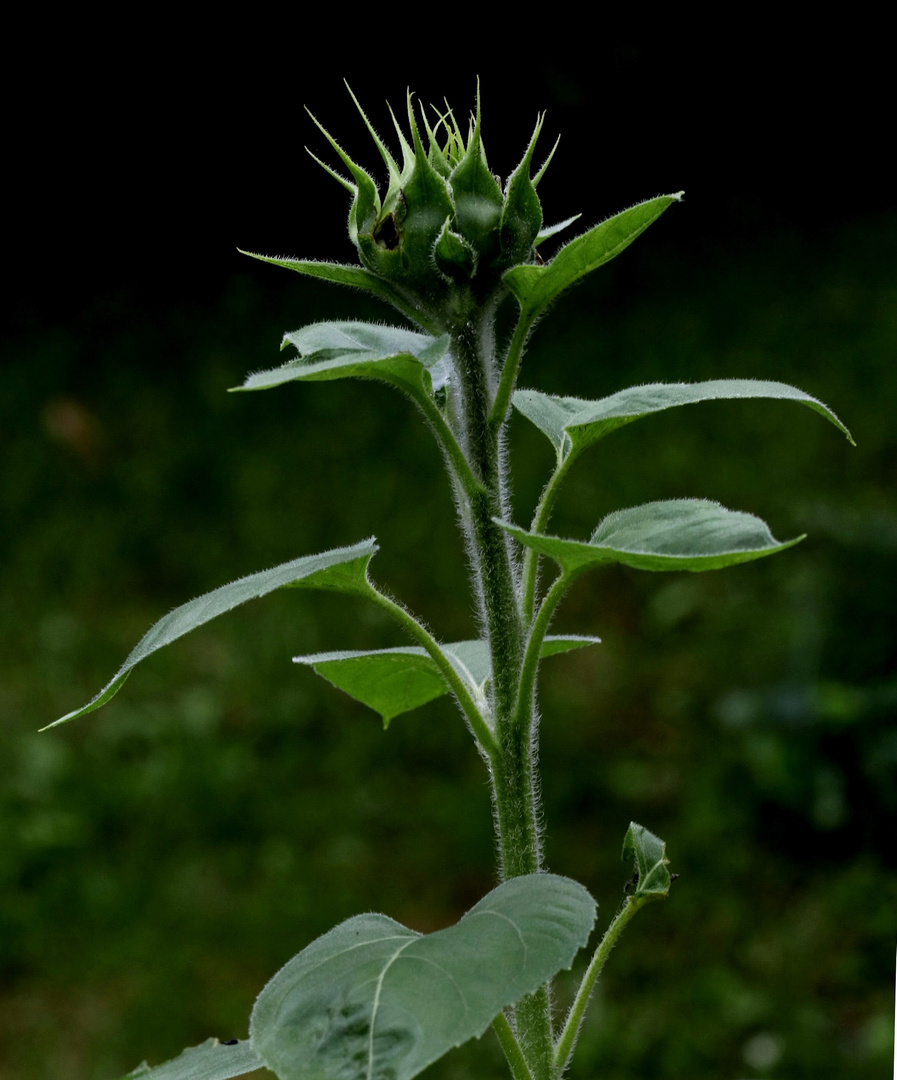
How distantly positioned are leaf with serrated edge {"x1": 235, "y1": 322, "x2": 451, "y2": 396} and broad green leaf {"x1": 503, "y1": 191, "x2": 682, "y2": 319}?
0.05 meters

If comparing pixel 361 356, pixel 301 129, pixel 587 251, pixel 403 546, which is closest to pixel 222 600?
pixel 361 356

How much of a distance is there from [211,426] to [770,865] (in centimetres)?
217

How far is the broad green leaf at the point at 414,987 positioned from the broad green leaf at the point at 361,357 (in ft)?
0.75

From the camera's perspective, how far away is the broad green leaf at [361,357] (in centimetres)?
51

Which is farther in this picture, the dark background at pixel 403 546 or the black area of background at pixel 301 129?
the black area of background at pixel 301 129

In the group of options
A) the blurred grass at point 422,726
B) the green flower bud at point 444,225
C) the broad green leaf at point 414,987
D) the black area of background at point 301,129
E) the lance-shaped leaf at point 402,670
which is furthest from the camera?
the black area of background at point 301,129

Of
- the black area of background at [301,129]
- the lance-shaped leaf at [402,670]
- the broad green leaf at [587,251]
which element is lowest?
the lance-shaped leaf at [402,670]

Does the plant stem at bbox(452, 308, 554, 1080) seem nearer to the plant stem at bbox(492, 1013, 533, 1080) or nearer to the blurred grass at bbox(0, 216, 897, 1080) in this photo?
the plant stem at bbox(492, 1013, 533, 1080)

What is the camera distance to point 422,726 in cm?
267

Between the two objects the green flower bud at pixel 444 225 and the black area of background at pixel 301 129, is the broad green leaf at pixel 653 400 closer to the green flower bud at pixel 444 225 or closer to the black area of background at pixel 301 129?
the green flower bud at pixel 444 225

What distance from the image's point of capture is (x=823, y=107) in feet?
17.4

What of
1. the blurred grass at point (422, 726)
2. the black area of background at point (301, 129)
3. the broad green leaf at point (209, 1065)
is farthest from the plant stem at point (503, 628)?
the black area of background at point (301, 129)

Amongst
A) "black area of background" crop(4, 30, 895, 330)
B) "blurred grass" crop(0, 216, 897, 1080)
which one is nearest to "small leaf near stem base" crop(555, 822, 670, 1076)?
"blurred grass" crop(0, 216, 897, 1080)

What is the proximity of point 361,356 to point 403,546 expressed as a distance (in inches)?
105
